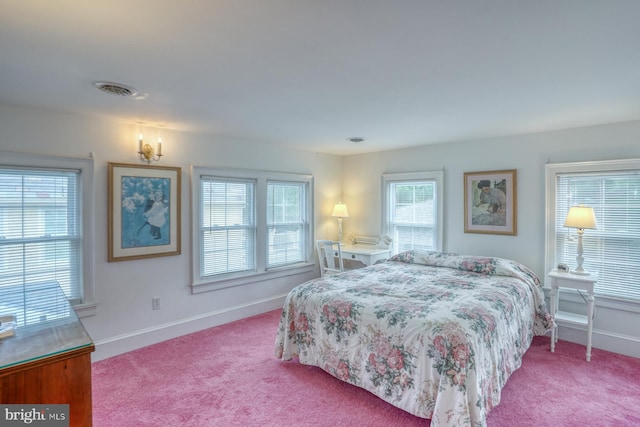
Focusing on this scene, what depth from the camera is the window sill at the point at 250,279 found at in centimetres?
379

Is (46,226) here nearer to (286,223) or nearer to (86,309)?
(86,309)

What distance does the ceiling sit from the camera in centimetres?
138

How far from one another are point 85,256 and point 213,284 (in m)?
1.32

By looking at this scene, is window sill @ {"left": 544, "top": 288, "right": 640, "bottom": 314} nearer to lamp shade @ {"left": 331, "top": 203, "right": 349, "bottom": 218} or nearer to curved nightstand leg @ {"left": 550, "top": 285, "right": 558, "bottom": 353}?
curved nightstand leg @ {"left": 550, "top": 285, "right": 558, "bottom": 353}

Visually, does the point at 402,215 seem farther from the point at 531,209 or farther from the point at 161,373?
the point at 161,373

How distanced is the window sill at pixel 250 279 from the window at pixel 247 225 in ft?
0.04

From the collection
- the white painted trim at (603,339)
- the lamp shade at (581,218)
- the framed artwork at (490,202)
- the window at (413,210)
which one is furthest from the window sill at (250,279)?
the lamp shade at (581,218)

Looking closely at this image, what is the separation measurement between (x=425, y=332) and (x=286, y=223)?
286cm

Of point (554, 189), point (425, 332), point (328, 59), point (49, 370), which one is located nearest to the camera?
point (49, 370)

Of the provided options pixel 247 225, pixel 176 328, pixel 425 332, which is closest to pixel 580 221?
pixel 425 332

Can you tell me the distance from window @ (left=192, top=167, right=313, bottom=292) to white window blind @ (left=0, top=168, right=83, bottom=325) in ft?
3.63

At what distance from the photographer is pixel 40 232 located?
2.80 meters

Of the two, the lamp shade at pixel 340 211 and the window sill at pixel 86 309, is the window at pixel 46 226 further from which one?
the lamp shade at pixel 340 211

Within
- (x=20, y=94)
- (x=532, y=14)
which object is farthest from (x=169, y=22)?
(x=20, y=94)
